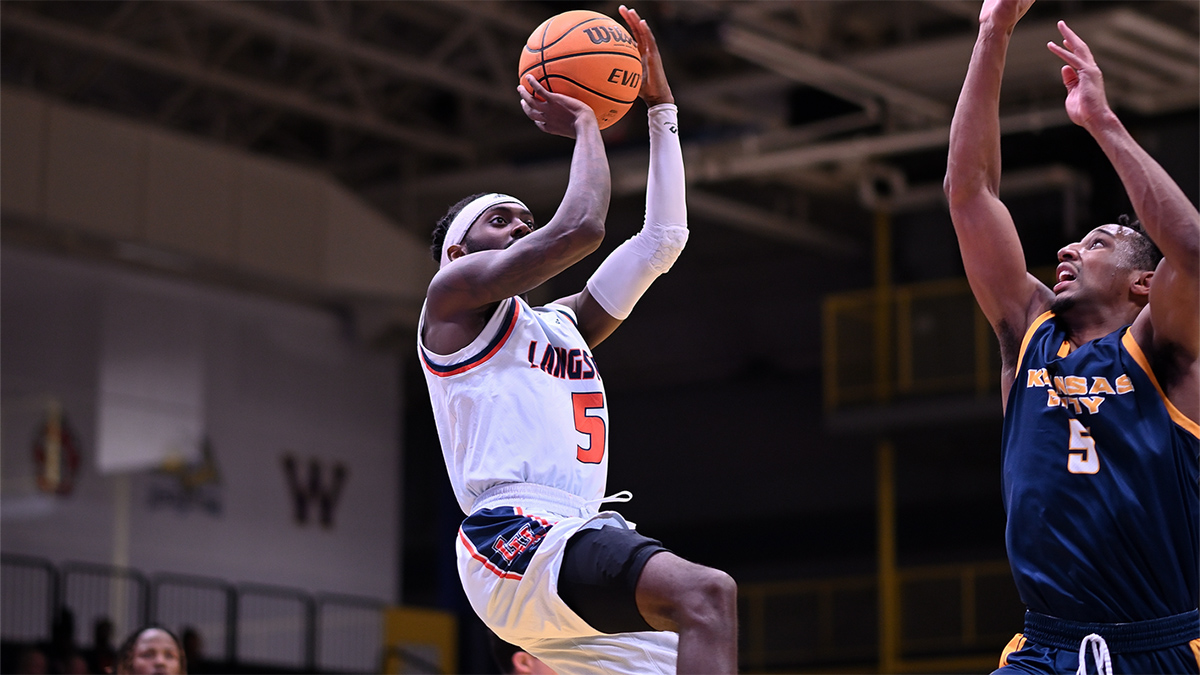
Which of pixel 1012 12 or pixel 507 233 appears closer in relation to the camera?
pixel 1012 12

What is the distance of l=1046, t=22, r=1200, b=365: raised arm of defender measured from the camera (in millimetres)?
4301

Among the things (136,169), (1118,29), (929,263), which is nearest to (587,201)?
(1118,29)

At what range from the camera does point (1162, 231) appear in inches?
171

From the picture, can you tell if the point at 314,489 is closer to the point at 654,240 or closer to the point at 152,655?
the point at 152,655

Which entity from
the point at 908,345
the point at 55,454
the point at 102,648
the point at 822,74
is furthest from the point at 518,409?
the point at 908,345

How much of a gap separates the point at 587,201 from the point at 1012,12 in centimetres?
144

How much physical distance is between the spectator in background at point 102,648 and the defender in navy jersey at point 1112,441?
12544mm

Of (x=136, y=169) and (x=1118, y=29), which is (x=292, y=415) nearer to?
(x=136, y=169)

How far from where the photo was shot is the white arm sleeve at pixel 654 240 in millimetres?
5516

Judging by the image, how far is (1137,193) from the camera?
174 inches

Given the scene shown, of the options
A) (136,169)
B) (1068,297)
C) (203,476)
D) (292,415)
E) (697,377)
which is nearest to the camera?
(1068,297)

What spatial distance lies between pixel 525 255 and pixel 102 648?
488 inches

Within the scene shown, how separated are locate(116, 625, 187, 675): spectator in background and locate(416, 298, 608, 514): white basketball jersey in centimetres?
316

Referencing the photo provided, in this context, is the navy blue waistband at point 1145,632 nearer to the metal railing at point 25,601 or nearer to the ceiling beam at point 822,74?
the ceiling beam at point 822,74
